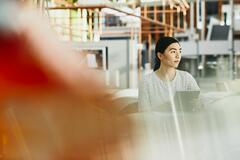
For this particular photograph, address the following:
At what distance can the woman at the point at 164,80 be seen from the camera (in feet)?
8.03

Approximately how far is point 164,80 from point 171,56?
0.13m

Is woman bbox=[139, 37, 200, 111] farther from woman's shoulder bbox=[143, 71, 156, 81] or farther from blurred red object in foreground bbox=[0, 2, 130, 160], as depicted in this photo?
blurred red object in foreground bbox=[0, 2, 130, 160]

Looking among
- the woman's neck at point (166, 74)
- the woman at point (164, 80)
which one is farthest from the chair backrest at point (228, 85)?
the woman's neck at point (166, 74)

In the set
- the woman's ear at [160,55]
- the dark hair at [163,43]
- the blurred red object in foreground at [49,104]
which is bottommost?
the blurred red object in foreground at [49,104]

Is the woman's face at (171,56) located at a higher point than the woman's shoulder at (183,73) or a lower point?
higher

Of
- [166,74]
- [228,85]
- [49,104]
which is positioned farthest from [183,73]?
[49,104]

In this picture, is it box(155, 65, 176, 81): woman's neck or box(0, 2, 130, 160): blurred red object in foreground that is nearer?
box(0, 2, 130, 160): blurred red object in foreground

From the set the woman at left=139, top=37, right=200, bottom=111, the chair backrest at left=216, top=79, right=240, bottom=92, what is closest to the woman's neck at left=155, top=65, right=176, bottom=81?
the woman at left=139, top=37, right=200, bottom=111

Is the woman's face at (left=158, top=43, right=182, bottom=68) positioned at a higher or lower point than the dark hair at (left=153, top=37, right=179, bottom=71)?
lower

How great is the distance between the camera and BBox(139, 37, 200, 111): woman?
96.3 inches

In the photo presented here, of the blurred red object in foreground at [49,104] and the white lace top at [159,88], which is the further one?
the white lace top at [159,88]

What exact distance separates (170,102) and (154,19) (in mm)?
431

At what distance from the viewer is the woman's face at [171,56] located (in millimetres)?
2460

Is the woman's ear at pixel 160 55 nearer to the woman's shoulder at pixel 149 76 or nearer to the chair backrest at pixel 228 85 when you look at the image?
the woman's shoulder at pixel 149 76
